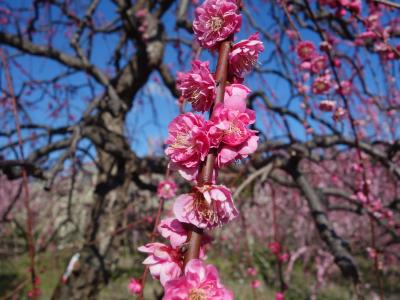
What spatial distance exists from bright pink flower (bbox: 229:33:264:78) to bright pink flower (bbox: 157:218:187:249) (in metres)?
0.31

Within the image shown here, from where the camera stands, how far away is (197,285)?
0.53 meters

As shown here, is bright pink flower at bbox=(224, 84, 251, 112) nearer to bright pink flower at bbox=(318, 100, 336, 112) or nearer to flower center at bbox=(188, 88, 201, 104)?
flower center at bbox=(188, 88, 201, 104)

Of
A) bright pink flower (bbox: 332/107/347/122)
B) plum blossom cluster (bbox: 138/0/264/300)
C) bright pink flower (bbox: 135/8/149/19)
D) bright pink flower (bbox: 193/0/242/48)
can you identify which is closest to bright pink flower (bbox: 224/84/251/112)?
plum blossom cluster (bbox: 138/0/264/300)

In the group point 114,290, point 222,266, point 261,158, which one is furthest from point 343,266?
point 222,266

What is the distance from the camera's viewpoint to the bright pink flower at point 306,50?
1712 mm

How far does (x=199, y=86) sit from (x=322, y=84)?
49.6 inches

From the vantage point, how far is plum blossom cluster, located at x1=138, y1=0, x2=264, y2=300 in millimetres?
577

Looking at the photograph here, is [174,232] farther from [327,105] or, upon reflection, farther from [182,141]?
[327,105]

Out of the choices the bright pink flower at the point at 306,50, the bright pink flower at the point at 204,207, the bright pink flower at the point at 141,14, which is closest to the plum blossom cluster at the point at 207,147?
the bright pink flower at the point at 204,207

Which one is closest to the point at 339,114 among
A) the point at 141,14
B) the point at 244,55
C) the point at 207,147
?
the point at 244,55

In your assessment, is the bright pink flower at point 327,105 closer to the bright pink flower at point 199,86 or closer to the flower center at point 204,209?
the bright pink flower at point 199,86

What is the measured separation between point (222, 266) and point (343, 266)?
20.1 ft

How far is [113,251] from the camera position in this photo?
3.14 metres

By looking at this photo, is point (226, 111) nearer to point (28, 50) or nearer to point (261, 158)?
point (261, 158)
